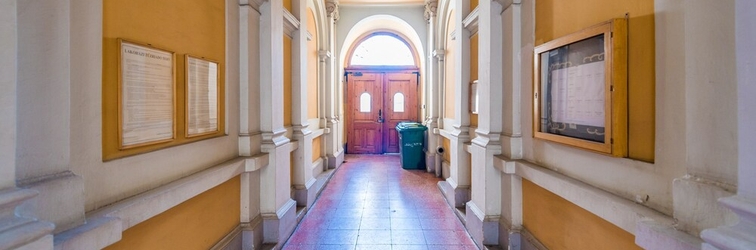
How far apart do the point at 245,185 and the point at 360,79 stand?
289 inches

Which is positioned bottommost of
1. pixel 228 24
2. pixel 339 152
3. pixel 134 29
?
pixel 339 152

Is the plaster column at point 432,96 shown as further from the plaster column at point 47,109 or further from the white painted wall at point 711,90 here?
the plaster column at point 47,109

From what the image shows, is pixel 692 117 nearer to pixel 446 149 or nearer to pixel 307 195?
pixel 307 195

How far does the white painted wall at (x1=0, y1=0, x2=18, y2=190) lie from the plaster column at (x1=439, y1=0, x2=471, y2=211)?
407 centimetres

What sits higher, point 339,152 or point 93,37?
point 93,37

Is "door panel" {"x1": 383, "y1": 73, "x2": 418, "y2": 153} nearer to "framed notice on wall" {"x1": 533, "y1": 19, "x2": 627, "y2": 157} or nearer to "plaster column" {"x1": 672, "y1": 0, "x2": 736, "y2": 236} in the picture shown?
"framed notice on wall" {"x1": 533, "y1": 19, "x2": 627, "y2": 157}

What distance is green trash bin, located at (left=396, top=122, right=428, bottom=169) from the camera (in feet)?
25.1

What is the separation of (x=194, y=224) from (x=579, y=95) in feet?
8.71

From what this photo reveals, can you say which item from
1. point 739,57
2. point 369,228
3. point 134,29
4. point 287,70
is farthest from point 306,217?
point 739,57

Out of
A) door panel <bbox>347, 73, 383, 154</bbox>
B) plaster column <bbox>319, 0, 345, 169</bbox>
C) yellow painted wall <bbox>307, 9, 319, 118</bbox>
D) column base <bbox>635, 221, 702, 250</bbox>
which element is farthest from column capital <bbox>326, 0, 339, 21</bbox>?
column base <bbox>635, 221, 702, 250</bbox>

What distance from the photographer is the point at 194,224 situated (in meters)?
Result: 2.36

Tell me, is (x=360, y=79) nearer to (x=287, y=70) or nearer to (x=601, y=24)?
(x=287, y=70)

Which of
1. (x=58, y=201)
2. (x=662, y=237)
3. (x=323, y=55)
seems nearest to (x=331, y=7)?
(x=323, y=55)

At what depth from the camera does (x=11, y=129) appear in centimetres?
109
